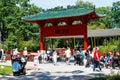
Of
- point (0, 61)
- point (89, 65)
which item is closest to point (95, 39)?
point (0, 61)

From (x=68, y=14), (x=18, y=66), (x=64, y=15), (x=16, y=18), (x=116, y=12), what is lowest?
(x=116, y=12)

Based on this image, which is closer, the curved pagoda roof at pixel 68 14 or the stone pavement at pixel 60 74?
the stone pavement at pixel 60 74

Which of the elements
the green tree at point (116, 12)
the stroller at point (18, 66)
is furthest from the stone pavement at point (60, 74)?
the green tree at point (116, 12)

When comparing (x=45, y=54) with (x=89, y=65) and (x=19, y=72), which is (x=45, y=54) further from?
(x=19, y=72)

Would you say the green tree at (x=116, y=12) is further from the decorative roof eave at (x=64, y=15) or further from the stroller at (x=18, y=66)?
the stroller at (x=18, y=66)

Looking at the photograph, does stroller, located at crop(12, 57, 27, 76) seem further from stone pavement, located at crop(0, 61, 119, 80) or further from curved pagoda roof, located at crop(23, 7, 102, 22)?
curved pagoda roof, located at crop(23, 7, 102, 22)

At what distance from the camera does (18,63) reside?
66.0ft

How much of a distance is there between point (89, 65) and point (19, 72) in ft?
27.0

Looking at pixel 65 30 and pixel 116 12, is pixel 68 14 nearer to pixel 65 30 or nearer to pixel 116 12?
pixel 65 30

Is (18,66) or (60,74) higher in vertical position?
(18,66)

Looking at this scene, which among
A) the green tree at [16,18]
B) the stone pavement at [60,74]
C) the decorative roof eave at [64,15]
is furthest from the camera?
the green tree at [16,18]

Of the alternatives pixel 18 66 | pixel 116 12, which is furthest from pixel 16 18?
pixel 116 12

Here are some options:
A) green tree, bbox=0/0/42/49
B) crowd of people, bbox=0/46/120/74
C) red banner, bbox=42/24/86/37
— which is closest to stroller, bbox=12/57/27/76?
crowd of people, bbox=0/46/120/74

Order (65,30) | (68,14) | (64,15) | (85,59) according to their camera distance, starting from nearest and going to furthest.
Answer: (85,59) → (68,14) → (64,15) → (65,30)
